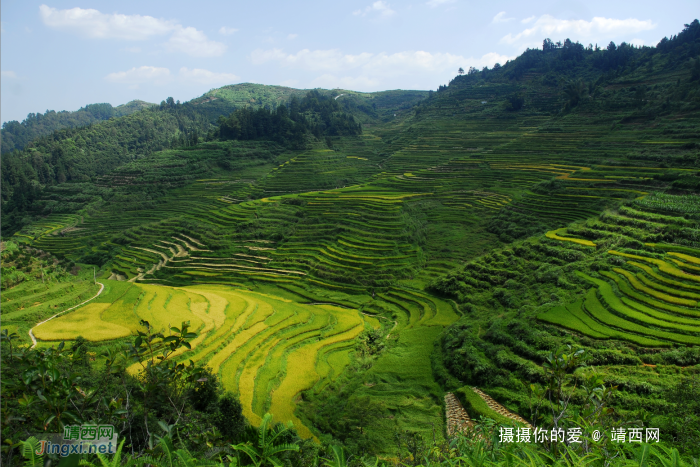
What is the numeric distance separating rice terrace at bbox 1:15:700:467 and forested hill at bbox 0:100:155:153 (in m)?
82.2

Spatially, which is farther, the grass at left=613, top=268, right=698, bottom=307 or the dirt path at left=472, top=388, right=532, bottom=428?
the grass at left=613, top=268, right=698, bottom=307

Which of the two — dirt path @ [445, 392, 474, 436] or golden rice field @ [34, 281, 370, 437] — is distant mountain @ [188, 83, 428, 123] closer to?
golden rice field @ [34, 281, 370, 437]

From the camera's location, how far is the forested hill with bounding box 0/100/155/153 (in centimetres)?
13012

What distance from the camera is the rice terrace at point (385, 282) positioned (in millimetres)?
7762

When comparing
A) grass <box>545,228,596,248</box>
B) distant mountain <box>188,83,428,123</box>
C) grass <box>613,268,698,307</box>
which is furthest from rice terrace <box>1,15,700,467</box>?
distant mountain <box>188,83,428,123</box>

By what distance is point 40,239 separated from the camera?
4262 centimetres

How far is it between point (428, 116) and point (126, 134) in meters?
70.4

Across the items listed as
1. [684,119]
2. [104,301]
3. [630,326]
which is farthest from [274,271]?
[684,119]

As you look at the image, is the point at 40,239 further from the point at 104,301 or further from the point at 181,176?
the point at 104,301

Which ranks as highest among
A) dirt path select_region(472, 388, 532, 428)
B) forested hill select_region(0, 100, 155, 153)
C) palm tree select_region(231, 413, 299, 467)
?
forested hill select_region(0, 100, 155, 153)

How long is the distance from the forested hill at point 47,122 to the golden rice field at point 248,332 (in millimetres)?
130029

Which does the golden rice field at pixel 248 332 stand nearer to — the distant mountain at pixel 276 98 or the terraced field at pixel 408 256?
the terraced field at pixel 408 256

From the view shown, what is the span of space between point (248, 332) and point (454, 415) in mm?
10705

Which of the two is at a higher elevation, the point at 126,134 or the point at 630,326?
the point at 126,134
